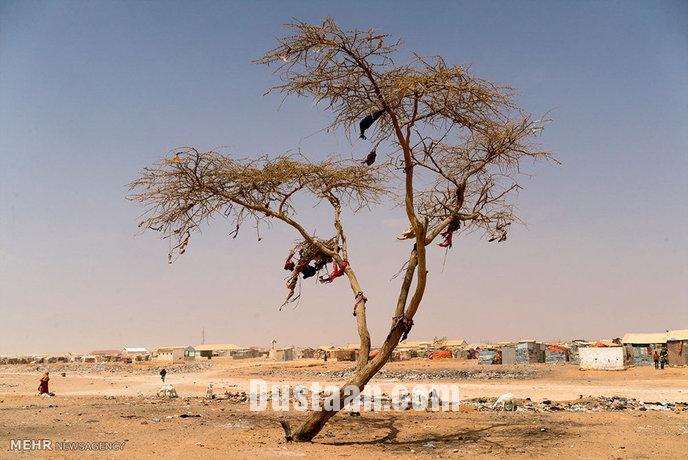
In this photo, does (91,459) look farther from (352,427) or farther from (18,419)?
(18,419)

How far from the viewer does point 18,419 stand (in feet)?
46.2

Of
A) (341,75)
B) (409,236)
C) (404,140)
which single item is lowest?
(409,236)

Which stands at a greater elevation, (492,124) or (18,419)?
(492,124)

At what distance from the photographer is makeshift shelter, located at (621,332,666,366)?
40312mm

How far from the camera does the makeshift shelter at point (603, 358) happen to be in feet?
120

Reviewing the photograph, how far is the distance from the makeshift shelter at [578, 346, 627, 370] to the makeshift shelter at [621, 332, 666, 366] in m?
4.00

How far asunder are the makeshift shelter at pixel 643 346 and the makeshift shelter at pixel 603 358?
4.00 metres

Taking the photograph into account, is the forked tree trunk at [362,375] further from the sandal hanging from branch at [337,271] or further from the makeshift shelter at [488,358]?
the makeshift shelter at [488,358]

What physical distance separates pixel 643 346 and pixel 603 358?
12.6 m

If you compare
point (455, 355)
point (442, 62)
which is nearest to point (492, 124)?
point (442, 62)

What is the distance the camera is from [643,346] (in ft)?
153

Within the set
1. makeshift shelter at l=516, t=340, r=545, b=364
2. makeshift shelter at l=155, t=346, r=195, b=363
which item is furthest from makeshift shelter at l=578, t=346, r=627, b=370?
makeshift shelter at l=155, t=346, r=195, b=363

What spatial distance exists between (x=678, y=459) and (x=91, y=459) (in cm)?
892

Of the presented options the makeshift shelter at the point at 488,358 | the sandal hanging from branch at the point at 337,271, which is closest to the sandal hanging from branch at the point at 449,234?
the sandal hanging from branch at the point at 337,271
